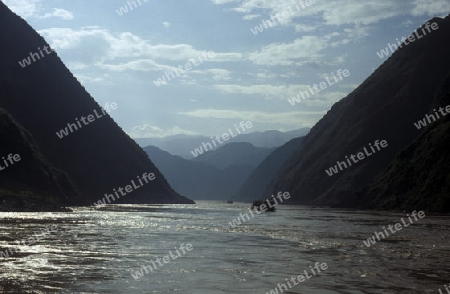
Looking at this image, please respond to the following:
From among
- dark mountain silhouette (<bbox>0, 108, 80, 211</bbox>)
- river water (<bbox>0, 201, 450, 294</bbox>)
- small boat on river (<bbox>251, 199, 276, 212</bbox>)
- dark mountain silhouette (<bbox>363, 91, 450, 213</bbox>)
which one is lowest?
dark mountain silhouette (<bbox>363, 91, 450, 213</bbox>)

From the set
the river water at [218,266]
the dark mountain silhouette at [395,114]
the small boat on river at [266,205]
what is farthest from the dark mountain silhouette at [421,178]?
the river water at [218,266]

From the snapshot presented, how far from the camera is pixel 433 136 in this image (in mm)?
121625

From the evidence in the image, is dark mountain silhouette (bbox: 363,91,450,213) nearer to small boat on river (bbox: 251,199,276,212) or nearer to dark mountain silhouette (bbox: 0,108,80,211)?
small boat on river (bbox: 251,199,276,212)

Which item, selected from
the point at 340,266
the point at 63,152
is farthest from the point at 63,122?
the point at 340,266

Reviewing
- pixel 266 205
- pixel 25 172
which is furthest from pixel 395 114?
pixel 25 172

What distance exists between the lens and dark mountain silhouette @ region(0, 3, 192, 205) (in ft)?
518

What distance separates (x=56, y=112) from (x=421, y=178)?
12953cm

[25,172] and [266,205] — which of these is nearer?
[25,172]

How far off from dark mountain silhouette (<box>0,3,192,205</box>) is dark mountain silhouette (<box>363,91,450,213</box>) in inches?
3851

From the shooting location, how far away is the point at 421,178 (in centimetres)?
11975

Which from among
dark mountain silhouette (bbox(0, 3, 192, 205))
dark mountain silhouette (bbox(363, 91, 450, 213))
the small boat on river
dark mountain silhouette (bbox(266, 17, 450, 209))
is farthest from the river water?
dark mountain silhouette (bbox(266, 17, 450, 209))

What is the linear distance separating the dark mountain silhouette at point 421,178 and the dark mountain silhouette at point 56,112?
9783cm

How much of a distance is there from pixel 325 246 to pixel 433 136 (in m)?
104

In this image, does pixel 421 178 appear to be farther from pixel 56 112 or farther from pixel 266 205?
pixel 56 112
